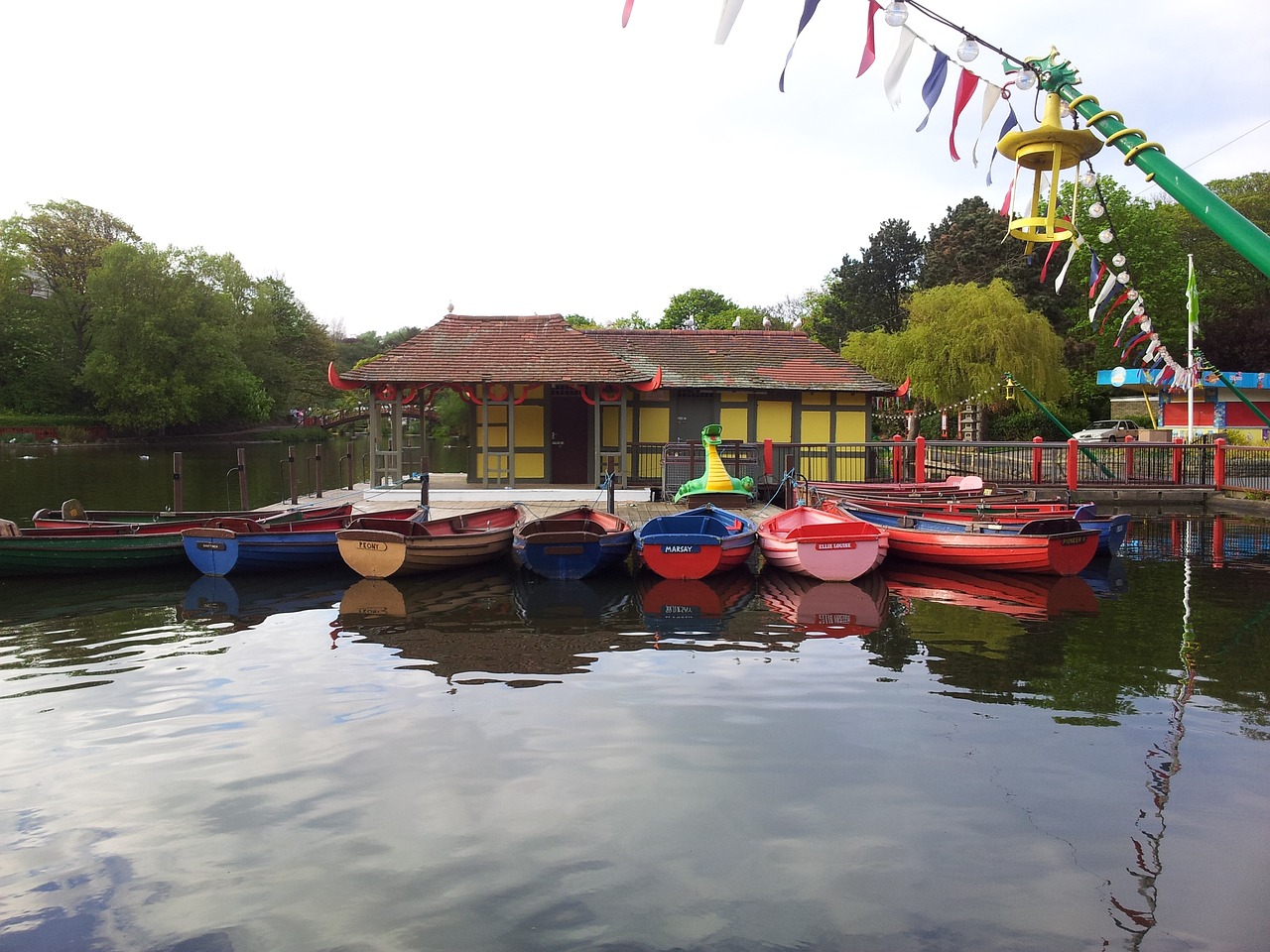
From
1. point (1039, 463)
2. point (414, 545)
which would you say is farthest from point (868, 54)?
point (1039, 463)

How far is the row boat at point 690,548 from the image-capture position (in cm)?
1268

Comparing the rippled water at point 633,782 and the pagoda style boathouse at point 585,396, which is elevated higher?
the pagoda style boathouse at point 585,396

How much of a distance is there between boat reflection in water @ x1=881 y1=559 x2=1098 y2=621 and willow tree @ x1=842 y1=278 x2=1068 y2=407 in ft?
68.9

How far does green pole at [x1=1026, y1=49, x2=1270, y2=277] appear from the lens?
3574 millimetres

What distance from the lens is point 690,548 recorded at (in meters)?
12.7

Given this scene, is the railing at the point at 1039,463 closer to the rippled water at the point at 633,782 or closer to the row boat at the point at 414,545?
the row boat at the point at 414,545

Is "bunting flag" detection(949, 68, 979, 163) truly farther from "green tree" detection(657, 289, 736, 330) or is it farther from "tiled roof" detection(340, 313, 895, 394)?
"green tree" detection(657, 289, 736, 330)

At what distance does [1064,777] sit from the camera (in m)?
5.80

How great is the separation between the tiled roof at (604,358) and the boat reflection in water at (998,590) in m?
8.12

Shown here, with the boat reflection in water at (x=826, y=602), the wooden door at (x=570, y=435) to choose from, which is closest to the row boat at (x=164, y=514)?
the wooden door at (x=570, y=435)

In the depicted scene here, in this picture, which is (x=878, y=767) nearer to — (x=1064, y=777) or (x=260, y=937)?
(x=1064, y=777)

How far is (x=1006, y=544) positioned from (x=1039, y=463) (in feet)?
31.9

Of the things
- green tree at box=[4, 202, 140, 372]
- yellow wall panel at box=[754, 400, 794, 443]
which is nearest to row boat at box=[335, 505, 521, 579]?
yellow wall panel at box=[754, 400, 794, 443]

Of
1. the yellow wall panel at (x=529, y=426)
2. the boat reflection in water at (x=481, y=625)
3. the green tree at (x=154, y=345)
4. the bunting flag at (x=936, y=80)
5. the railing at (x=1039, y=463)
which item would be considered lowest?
the boat reflection in water at (x=481, y=625)
